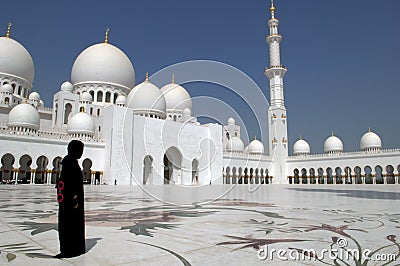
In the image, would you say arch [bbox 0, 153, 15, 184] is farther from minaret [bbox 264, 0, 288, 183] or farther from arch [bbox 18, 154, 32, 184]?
minaret [bbox 264, 0, 288, 183]

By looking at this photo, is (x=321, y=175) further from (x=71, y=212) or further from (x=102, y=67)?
(x=71, y=212)

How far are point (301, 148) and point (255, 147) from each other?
5293 millimetres

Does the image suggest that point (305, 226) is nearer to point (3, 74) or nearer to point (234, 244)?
point (234, 244)

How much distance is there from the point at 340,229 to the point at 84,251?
7.83 feet

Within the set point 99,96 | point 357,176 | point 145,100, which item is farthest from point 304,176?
point 99,96

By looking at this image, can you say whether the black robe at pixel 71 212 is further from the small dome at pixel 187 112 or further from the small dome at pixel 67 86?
the small dome at pixel 187 112

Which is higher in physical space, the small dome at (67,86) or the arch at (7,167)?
the small dome at (67,86)

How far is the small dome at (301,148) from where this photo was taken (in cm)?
3453

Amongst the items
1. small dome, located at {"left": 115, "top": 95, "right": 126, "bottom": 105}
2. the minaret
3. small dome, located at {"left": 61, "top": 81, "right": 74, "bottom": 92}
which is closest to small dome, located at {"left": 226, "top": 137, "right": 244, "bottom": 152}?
the minaret

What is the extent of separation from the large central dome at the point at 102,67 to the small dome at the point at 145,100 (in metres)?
3.01

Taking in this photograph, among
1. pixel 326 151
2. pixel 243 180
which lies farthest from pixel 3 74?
pixel 326 151

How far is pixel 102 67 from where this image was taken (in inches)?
1052

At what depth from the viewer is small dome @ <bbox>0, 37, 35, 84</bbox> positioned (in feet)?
78.2

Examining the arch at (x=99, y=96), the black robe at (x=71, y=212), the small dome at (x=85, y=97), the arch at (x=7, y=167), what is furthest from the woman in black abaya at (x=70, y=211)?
the arch at (x=99, y=96)
